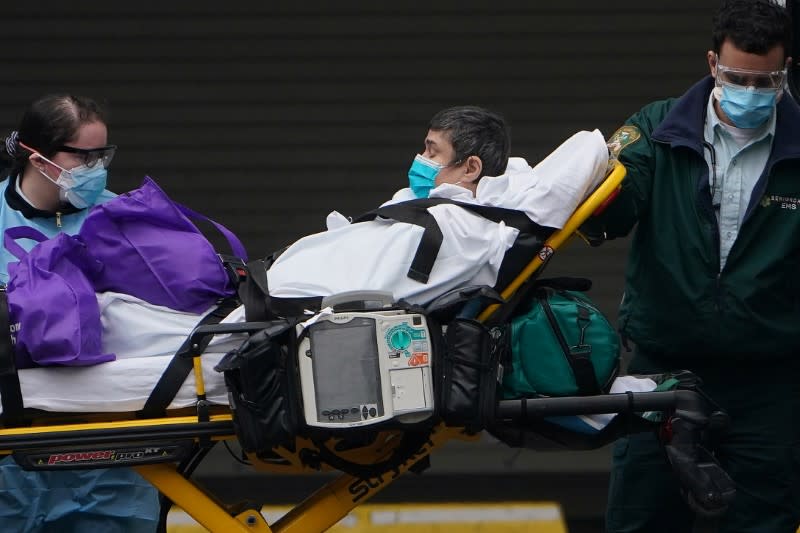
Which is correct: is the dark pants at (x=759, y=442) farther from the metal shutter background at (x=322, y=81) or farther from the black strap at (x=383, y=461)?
the metal shutter background at (x=322, y=81)

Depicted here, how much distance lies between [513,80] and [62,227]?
3285mm

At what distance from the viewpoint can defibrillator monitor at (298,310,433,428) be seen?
377 centimetres

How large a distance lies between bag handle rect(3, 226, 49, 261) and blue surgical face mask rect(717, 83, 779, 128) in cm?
204

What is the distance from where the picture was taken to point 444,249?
398cm

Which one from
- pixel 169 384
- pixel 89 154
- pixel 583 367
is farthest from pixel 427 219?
pixel 89 154

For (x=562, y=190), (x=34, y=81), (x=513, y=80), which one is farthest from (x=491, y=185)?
(x=34, y=81)

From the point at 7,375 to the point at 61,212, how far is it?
29.2 inches

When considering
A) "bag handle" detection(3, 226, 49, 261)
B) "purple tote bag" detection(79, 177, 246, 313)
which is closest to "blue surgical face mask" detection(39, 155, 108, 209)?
"bag handle" detection(3, 226, 49, 261)

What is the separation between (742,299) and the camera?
4207mm

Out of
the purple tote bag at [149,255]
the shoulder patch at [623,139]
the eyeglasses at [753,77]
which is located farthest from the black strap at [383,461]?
the eyeglasses at [753,77]

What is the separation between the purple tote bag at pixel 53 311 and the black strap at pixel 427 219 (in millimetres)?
802

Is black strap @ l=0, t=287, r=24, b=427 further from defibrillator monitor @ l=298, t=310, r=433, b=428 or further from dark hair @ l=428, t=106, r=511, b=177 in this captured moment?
dark hair @ l=428, t=106, r=511, b=177

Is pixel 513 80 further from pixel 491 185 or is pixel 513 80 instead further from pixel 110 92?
pixel 491 185

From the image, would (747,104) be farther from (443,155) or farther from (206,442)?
(206,442)
